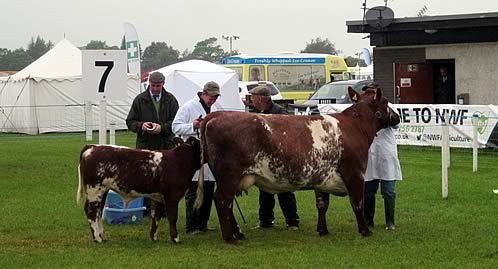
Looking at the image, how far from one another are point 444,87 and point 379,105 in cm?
1637

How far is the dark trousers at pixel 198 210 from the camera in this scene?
428 inches

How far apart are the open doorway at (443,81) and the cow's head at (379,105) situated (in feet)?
52.0

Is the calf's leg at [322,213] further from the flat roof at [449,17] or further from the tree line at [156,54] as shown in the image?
the tree line at [156,54]

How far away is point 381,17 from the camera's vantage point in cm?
2570

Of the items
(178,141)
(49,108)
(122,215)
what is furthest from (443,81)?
(178,141)

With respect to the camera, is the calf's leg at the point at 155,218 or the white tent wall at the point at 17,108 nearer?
the calf's leg at the point at 155,218

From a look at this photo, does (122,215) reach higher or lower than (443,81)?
lower

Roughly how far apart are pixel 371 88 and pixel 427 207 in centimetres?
270

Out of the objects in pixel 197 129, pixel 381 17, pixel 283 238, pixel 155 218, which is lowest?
pixel 283 238

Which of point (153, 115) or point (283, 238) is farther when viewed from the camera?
point (153, 115)

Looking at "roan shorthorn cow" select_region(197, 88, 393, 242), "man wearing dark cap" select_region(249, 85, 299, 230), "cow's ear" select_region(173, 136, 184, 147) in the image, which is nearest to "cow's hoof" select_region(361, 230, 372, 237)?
"roan shorthorn cow" select_region(197, 88, 393, 242)

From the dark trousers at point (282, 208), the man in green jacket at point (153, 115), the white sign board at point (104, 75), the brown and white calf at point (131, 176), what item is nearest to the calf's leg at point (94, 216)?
the brown and white calf at point (131, 176)

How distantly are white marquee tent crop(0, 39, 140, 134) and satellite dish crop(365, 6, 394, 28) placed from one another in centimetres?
1159

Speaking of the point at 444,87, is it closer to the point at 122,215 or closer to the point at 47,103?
the point at 47,103
